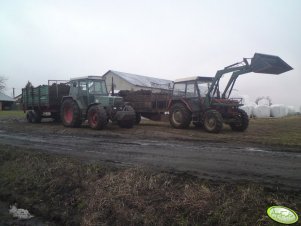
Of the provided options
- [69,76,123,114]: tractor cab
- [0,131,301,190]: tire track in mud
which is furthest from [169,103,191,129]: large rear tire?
[0,131,301,190]: tire track in mud

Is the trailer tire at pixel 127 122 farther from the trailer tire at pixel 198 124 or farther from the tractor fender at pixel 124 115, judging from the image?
the trailer tire at pixel 198 124

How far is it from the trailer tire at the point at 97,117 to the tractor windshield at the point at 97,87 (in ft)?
3.75

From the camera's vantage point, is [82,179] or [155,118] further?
[155,118]

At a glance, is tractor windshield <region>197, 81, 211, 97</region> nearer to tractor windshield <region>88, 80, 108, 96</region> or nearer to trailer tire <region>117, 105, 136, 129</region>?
trailer tire <region>117, 105, 136, 129</region>

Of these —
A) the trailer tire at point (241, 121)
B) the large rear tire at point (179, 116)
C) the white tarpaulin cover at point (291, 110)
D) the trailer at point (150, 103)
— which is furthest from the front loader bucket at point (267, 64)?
the white tarpaulin cover at point (291, 110)

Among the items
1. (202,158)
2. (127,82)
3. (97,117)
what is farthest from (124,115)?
(127,82)

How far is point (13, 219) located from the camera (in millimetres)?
Result: 4789

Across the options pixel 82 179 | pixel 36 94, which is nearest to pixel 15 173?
pixel 82 179

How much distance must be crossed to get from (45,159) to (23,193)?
1.45 metres

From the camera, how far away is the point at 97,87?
14.4 m

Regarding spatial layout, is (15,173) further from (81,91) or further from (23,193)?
(81,91)

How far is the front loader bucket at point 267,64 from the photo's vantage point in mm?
11719

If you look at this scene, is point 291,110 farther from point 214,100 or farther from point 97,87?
point 97,87

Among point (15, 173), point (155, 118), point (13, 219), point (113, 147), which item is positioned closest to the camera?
point (13, 219)
